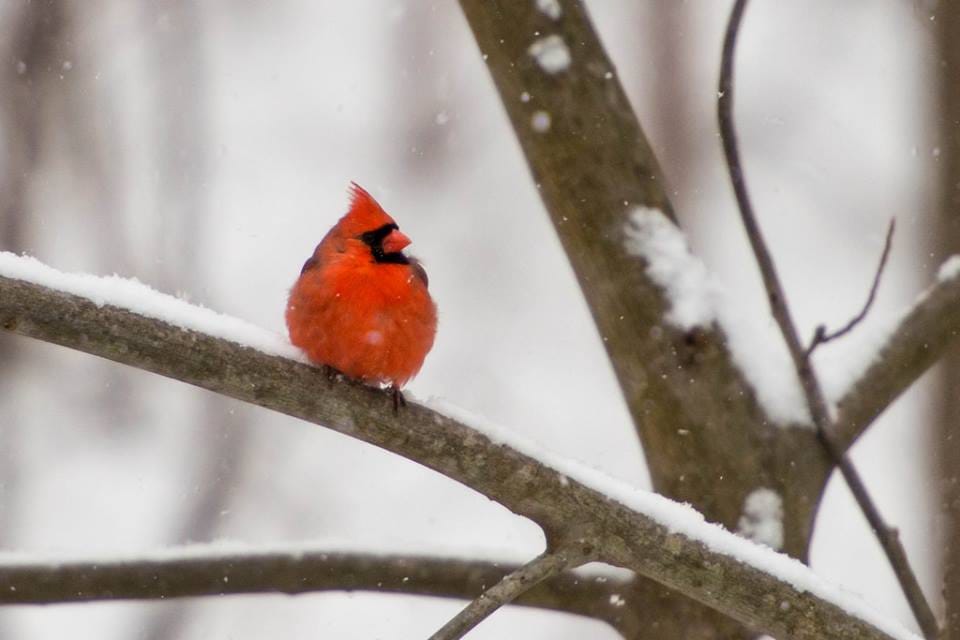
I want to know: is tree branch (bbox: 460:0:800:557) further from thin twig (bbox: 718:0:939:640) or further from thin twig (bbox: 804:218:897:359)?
thin twig (bbox: 804:218:897:359)

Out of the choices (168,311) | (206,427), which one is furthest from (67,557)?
(206,427)

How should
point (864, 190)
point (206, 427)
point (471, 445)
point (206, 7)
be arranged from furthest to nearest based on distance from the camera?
point (864, 190), point (206, 7), point (206, 427), point (471, 445)

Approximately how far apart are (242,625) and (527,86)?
5.10 m

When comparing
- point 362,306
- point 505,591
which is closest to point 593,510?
point 505,591

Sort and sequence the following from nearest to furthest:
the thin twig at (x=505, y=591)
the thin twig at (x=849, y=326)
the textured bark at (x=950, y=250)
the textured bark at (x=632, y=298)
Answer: the thin twig at (x=505, y=591) → the thin twig at (x=849, y=326) → the textured bark at (x=632, y=298) → the textured bark at (x=950, y=250)

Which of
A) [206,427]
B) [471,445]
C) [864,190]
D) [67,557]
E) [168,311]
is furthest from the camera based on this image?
[864,190]

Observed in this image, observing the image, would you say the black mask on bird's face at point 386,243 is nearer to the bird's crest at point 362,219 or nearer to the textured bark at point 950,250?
the bird's crest at point 362,219

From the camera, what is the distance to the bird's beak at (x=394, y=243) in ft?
9.83

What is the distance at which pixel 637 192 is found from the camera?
9.47 feet

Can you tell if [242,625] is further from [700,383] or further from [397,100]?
[700,383]

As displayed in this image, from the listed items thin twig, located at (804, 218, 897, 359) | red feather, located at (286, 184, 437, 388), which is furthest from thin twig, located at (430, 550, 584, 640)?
thin twig, located at (804, 218, 897, 359)

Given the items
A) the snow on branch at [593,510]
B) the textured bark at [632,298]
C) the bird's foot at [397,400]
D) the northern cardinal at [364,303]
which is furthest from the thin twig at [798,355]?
the bird's foot at [397,400]

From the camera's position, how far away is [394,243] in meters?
3.00

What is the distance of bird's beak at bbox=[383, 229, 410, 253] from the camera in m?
→ 3.00
